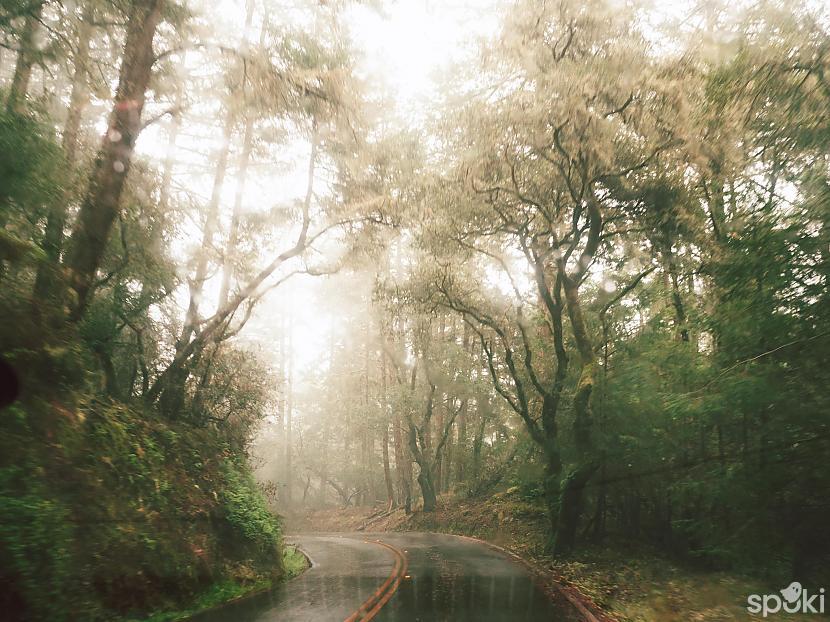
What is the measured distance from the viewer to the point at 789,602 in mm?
8352

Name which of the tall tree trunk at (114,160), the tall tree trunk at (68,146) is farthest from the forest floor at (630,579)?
the tall tree trunk at (68,146)

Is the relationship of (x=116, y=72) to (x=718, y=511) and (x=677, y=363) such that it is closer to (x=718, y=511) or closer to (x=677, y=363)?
(x=677, y=363)

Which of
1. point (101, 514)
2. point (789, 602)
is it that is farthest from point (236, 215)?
point (789, 602)

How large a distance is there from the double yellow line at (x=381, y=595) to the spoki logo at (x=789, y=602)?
580 centimetres

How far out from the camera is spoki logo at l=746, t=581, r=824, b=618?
26.2 ft

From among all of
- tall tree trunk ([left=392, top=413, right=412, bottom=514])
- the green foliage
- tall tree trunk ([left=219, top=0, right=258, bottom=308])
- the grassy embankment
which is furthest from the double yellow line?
tall tree trunk ([left=392, top=413, right=412, bottom=514])

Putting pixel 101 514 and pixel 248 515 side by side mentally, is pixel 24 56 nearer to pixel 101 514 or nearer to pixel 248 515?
pixel 101 514

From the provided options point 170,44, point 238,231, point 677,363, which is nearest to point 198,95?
point 170,44

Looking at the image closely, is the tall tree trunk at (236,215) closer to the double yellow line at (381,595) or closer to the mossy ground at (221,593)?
the mossy ground at (221,593)

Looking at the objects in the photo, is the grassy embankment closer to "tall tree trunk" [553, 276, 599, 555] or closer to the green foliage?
the green foliage

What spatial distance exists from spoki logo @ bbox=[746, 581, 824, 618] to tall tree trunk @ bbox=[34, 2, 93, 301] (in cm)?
1193

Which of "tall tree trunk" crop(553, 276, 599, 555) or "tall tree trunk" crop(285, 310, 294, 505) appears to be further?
"tall tree trunk" crop(285, 310, 294, 505)

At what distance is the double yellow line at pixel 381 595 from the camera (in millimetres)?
7934

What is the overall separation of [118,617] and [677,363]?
36.3ft
